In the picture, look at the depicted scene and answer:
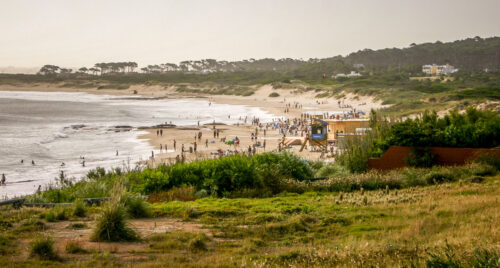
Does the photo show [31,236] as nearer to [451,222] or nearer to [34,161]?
[451,222]

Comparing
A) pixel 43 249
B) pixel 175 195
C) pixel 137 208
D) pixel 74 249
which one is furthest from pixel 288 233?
pixel 175 195

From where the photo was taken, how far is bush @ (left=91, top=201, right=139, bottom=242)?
26.0 feet

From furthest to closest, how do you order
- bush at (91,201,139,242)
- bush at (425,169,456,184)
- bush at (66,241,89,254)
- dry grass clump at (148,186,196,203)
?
bush at (425,169,456,184)
dry grass clump at (148,186,196,203)
bush at (91,201,139,242)
bush at (66,241,89,254)

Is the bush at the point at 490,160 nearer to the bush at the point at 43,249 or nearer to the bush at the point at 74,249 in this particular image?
the bush at the point at 74,249

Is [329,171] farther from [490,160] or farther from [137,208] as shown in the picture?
[137,208]

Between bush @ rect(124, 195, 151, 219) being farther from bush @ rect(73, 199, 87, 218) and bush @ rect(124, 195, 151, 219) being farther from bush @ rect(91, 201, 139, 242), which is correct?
bush @ rect(91, 201, 139, 242)

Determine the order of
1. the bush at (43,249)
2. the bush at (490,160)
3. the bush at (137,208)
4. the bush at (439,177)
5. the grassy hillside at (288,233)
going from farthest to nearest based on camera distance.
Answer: the bush at (490,160)
the bush at (439,177)
the bush at (137,208)
the bush at (43,249)
the grassy hillside at (288,233)

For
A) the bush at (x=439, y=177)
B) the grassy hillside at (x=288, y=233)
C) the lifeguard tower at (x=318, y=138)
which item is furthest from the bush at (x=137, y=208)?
the lifeguard tower at (x=318, y=138)

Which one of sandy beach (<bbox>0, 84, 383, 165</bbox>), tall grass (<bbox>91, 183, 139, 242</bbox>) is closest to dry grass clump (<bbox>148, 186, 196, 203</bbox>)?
tall grass (<bbox>91, 183, 139, 242</bbox>)

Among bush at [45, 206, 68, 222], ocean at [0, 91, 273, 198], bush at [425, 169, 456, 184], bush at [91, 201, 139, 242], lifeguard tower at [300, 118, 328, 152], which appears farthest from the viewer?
lifeguard tower at [300, 118, 328, 152]

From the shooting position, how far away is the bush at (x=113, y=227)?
791 centimetres

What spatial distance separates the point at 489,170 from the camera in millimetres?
14867

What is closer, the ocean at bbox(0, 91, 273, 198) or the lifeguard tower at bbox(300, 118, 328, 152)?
the ocean at bbox(0, 91, 273, 198)

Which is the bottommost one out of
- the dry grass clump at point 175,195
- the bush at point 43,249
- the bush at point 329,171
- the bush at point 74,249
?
the bush at point 329,171
